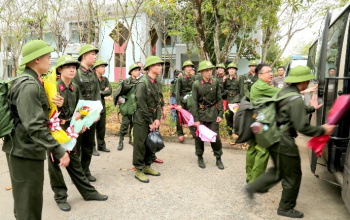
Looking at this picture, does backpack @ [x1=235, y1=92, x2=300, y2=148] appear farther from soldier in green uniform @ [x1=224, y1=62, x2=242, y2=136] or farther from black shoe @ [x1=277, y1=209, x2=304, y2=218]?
soldier in green uniform @ [x1=224, y1=62, x2=242, y2=136]

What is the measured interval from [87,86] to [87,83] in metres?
0.05

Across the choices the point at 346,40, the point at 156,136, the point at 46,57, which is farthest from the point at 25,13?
the point at 346,40

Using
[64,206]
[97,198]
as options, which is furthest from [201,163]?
[64,206]

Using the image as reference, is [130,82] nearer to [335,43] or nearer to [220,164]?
[220,164]

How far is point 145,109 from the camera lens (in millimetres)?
4777

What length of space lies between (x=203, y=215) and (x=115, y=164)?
262 cm

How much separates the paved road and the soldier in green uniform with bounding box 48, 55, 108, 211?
0.12 metres

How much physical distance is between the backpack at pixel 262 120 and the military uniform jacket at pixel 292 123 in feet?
0.17

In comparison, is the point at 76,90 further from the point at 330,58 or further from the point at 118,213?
the point at 330,58

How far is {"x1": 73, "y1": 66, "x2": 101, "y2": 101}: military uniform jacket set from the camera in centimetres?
491

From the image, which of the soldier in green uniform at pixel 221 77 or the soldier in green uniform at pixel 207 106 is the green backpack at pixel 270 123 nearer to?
the soldier in green uniform at pixel 207 106

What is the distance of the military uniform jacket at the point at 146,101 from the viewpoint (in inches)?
187

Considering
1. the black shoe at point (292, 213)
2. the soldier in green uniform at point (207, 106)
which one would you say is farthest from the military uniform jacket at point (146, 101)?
the black shoe at point (292, 213)

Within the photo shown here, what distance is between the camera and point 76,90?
429 cm
